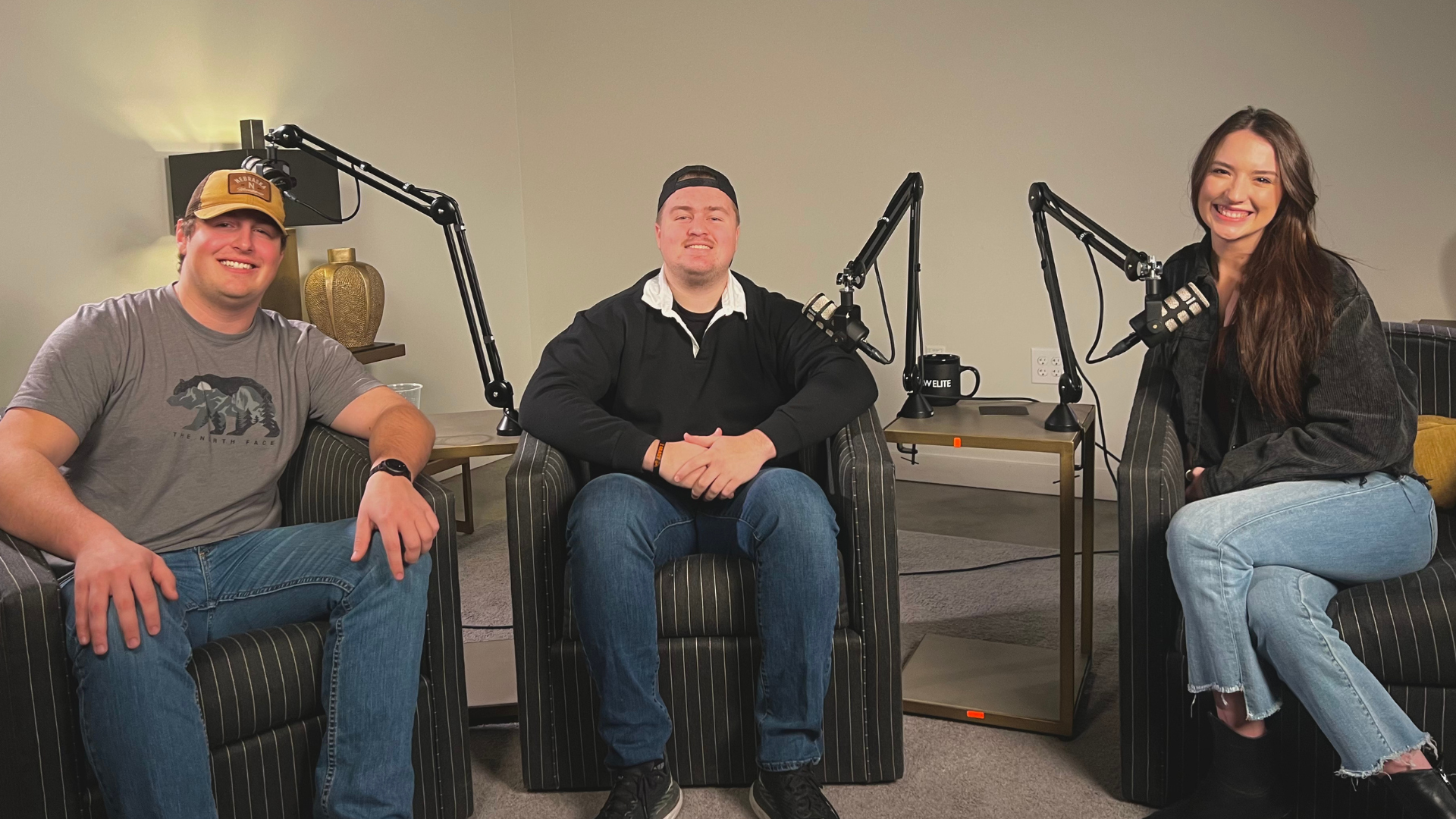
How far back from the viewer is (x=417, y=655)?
1828 millimetres

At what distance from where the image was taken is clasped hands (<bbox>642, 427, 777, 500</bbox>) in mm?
2084

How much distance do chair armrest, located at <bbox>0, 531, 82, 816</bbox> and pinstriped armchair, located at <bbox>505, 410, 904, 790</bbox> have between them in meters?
0.67

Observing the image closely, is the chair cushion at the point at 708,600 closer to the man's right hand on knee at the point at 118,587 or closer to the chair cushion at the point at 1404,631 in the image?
the man's right hand on knee at the point at 118,587

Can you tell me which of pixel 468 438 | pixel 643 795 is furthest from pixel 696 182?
pixel 643 795

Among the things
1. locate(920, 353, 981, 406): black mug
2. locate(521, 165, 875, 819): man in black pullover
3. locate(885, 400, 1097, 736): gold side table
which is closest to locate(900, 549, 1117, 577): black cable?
locate(885, 400, 1097, 736): gold side table

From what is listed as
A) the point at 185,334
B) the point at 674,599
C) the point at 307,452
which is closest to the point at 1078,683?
the point at 674,599

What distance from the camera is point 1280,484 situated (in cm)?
188

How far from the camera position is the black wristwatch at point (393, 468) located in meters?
1.91

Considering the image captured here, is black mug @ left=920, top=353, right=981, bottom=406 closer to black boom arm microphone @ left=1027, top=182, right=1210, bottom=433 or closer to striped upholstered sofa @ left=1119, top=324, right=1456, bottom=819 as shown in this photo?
black boom arm microphone @ left=1027, top=182, right=1210, bottom=433

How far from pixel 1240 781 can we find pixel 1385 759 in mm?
212

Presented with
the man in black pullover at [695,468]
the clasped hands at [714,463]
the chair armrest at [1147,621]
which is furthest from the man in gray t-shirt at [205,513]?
the chair armrest at [1147,621]

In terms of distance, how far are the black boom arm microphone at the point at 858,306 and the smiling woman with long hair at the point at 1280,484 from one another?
0.56m

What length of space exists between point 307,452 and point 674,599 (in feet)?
2.26

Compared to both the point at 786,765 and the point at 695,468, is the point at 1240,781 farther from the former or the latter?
the point at 695,468
